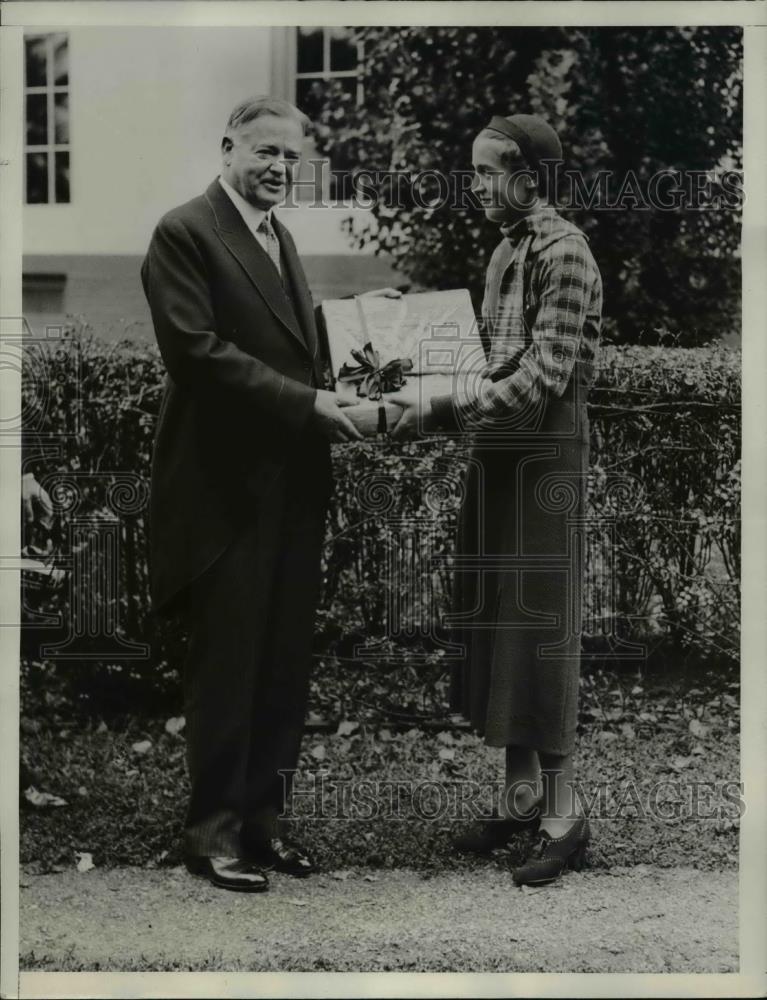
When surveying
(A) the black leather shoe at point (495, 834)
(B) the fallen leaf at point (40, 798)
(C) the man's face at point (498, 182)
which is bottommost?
(A) the black leather shoe at point (495, 834)

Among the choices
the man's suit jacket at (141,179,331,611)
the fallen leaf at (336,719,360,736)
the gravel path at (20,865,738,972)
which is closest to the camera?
the man's suit jacket at (141,179,331,611)

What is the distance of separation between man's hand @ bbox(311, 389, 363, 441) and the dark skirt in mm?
547

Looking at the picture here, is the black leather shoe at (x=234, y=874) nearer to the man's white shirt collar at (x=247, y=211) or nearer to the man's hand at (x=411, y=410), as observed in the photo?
the man's hand at (x=411, y=410)

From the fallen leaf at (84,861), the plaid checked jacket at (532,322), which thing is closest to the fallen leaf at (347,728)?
the fallen leaf at (84,861)

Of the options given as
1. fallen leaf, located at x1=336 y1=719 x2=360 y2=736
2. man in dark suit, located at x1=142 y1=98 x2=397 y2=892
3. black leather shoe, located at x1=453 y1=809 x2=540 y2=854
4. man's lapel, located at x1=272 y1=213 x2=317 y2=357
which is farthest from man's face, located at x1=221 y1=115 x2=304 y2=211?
black leather shoe, located at x1=453 y1=809 x2=540 y2=854

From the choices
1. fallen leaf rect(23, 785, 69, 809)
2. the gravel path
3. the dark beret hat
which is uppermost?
the dark beret hat

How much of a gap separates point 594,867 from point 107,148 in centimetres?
349

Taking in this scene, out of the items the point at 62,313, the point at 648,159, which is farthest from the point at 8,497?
the point at 648,159

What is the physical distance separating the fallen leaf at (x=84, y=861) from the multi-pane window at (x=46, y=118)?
2.65 m

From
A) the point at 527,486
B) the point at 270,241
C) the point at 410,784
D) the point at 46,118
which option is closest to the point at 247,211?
the point at 270,241

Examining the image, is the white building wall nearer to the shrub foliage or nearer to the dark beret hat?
the shrub foliage

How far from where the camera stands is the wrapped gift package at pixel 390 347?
481cm

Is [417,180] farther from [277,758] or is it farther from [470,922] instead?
[470,922]

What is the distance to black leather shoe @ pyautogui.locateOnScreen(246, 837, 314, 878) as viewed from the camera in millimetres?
4969
